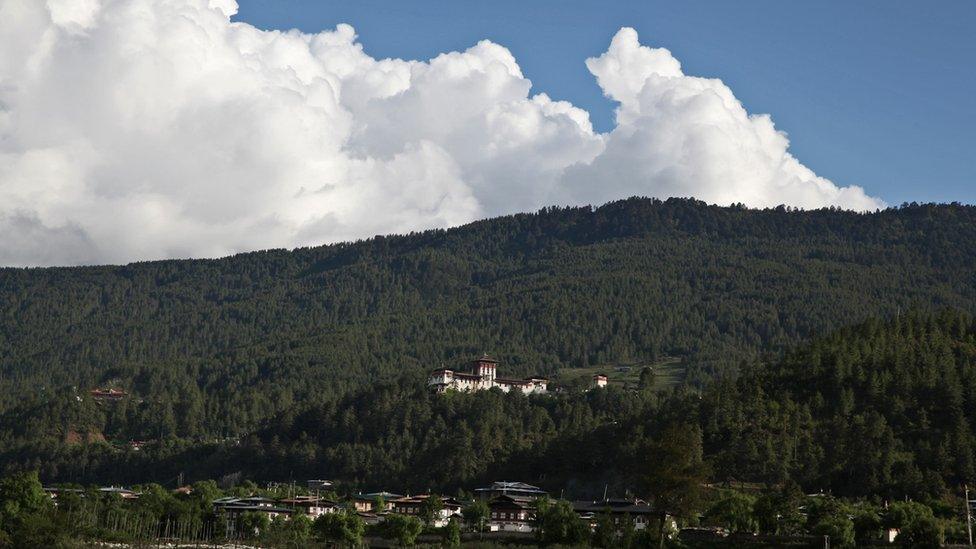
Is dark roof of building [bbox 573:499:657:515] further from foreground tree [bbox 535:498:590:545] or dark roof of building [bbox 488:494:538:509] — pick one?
foreground tree [bbox 535:498:590:545]

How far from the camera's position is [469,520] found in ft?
411

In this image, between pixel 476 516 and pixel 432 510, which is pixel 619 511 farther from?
pixel 432 510

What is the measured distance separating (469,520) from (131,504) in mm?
33806

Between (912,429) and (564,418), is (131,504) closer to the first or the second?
(564,418)

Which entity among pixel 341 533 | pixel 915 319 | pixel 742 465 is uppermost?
pixel 915 319

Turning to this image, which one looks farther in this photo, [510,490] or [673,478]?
[510,490]

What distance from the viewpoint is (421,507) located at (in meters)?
139

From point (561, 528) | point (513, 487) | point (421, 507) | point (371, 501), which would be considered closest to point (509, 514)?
point (421, 507)

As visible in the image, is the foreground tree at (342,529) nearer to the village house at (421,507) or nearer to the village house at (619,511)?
the village house at (421,507)

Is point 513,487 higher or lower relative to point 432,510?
higher

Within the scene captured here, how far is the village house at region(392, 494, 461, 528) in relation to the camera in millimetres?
132750

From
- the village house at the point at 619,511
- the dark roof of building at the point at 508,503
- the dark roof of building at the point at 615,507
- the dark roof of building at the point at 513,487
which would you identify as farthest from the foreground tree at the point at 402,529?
the dark roof of building at the point at 513,487

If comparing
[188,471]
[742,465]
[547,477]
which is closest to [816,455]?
[742,465]

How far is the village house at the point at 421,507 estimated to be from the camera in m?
133
